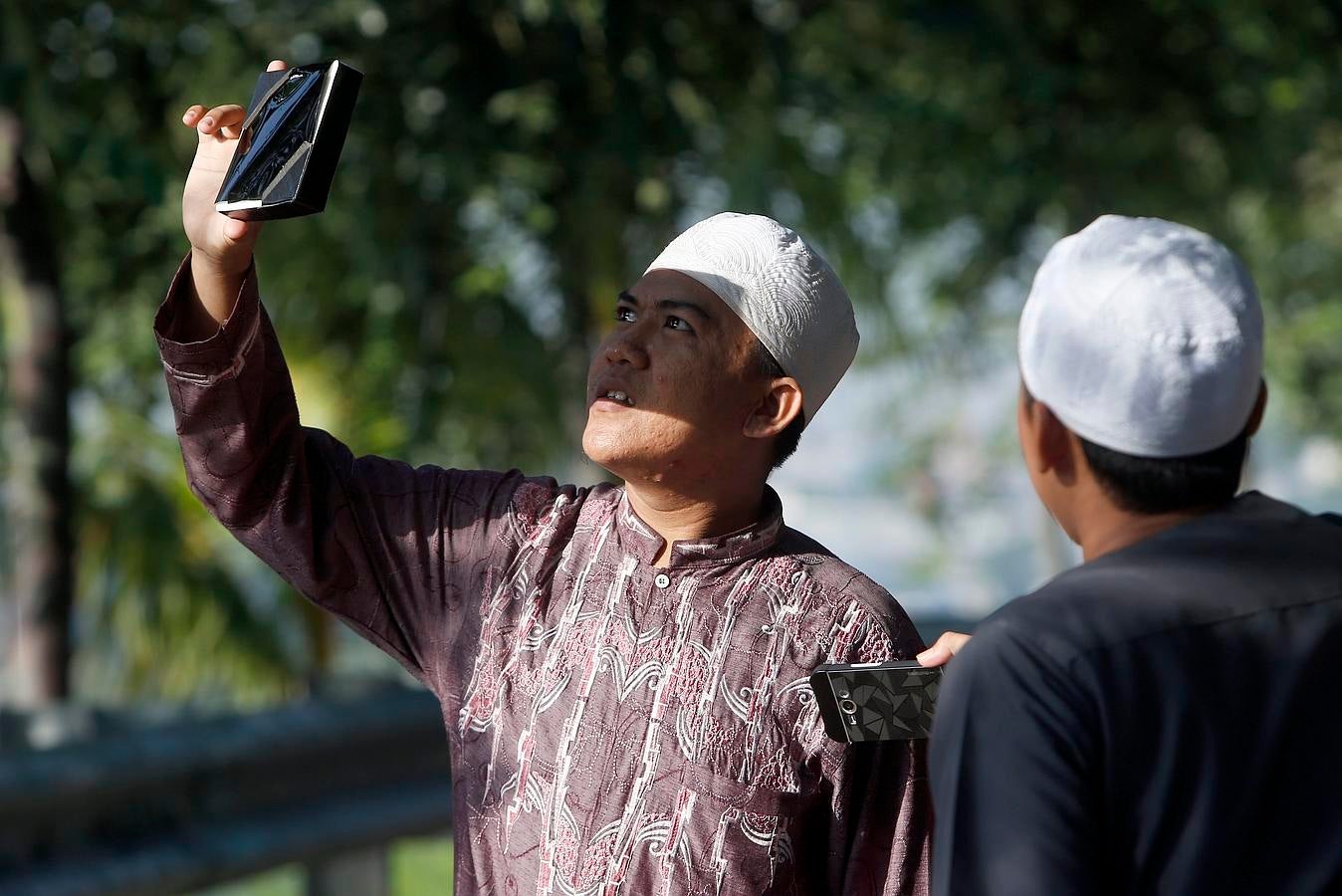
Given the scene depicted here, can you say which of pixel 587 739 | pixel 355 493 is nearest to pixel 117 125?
pixel 355 493

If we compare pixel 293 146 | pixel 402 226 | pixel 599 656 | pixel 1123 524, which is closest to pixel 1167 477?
pixel 1123 524

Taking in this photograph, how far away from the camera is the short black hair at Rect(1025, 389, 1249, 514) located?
146 centimetres

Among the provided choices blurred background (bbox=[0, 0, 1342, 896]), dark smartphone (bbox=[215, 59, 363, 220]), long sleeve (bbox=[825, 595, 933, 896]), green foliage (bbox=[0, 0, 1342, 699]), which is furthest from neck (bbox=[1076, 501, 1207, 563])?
green foliage (bbox=[0, 0, 1342, 699])

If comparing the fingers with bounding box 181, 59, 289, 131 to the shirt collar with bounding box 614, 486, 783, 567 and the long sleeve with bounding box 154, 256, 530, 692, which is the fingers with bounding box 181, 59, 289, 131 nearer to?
the long sleeve with bounding box 154, 256, 530, 692

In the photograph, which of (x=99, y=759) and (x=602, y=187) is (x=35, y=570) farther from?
(x=602, y=187)

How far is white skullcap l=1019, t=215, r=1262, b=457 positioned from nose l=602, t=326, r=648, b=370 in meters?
0.82

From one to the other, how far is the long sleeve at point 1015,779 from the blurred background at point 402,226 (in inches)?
119

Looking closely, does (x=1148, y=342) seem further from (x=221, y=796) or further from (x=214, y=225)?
(x=221, y=796)

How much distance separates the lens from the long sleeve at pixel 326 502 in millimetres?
2094

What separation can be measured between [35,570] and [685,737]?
4.10 m

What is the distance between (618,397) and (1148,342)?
0.92 m

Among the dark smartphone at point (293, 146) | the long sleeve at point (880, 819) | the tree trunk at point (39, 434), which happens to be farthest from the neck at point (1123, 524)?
the tree trunk at point (39, 434)

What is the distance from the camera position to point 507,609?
2252 millimetres

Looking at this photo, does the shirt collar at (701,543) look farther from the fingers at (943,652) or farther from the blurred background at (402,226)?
the blurred background at (402,226)
